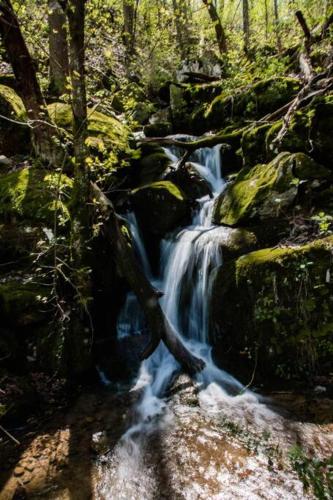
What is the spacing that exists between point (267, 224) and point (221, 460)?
3.63 metres

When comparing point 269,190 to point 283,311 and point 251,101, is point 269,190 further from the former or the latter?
point 251,101

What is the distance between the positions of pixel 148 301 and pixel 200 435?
1973mm

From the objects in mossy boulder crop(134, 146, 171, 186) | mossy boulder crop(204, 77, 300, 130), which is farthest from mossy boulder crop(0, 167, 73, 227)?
mossy boulder crop(204, 77, 300, 130)

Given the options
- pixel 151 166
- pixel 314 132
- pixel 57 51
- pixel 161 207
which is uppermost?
pixel 57 51

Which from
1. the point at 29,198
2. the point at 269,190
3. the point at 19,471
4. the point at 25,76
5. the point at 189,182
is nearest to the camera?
the point at 19,471

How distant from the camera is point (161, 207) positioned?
25.6 ft

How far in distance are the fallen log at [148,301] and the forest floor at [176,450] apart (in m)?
0.61

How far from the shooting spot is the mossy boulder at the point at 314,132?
5.94 meters

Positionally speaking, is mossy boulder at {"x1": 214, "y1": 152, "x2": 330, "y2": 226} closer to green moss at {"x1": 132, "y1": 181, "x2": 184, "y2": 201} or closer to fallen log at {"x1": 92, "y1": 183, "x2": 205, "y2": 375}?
green moss at {"x1": 132, "y1": 181, "x2": 184, "y2": 201}

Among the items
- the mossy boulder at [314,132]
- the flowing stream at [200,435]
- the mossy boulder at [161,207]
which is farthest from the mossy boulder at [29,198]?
the mossy boulder at [314,132]

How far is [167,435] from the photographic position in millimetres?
4164

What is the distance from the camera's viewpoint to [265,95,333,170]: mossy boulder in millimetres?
5938

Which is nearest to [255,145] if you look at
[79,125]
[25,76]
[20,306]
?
[79,125]

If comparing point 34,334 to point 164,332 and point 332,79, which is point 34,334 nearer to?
point 164,332
